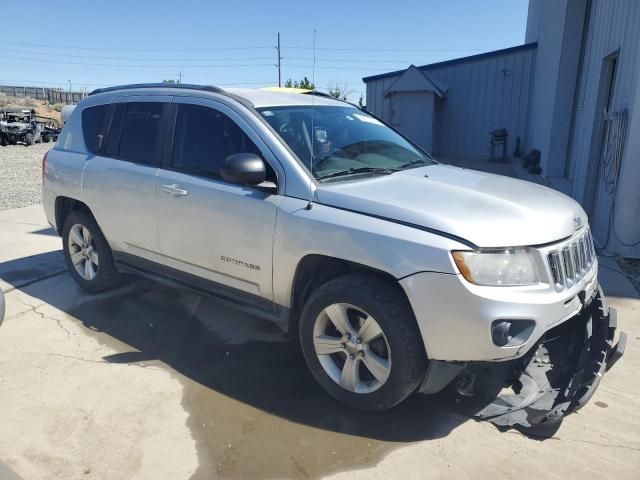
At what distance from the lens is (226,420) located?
315 cm

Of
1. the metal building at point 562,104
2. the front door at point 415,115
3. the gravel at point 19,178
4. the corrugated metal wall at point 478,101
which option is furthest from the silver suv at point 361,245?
the corrugated metal wall at point 478,101

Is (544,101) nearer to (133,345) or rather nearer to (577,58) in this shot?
(577,58)

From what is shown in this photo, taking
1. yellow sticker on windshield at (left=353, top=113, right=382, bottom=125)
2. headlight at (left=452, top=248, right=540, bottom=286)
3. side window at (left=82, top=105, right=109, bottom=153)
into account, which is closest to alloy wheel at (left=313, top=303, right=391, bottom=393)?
headlight at (left=452, top=248, right=540, bottom=286)

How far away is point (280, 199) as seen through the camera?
3.32 meters

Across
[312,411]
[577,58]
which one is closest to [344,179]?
[312,411]

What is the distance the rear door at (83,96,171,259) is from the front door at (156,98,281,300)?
18 centimetres

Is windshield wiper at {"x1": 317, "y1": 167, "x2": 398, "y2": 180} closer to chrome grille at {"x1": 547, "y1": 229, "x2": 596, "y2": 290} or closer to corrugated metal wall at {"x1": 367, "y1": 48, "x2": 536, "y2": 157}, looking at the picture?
chrome grille at {"x1": 547, "y1": 229, "x2": 596, "y2": 290}

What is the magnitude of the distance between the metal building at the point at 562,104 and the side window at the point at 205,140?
4.89 meters

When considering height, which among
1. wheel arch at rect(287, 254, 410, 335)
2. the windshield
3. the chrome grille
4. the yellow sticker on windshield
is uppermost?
the yellow sticker on windshield

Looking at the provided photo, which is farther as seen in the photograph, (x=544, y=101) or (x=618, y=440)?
(x=544, y=101)

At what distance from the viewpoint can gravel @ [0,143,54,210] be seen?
10184 millimetres

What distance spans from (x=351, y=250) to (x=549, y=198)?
1.39 meters

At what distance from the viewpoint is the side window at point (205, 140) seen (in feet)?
12.1

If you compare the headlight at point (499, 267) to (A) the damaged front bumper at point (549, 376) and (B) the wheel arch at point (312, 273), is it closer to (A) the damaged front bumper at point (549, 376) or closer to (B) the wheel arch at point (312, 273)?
(A) the damaged front bumper at point (549, 376)
